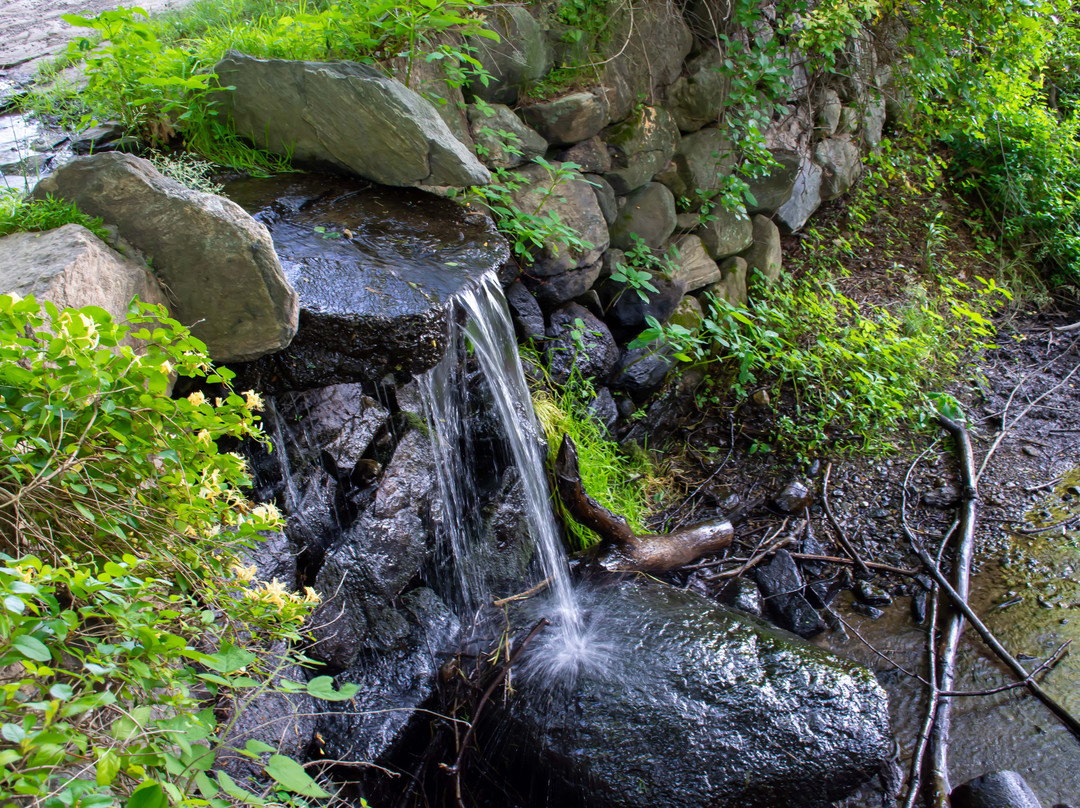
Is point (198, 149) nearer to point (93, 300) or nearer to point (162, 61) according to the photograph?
point (162, 61)

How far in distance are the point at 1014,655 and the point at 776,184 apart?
309 cm

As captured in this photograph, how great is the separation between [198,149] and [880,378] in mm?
3798

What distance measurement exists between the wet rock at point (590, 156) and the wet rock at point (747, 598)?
2251mm

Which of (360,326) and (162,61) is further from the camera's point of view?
(162,61)

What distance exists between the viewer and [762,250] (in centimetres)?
486

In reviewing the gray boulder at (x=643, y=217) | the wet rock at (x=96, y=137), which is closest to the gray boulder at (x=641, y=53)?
the gray boulder at (x=643, y=217)

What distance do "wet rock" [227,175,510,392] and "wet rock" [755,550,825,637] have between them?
6.58 ft

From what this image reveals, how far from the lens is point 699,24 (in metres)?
4.04

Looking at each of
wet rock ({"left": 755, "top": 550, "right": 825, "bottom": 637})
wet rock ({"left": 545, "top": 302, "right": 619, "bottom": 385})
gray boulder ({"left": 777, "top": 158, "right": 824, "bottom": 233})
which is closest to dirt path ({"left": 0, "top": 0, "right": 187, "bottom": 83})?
wet rock ({"left": 545, "top": 302, "right": 619, "bottom": 385})

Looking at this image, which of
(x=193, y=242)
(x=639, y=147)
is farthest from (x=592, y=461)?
(x=193, y=242)

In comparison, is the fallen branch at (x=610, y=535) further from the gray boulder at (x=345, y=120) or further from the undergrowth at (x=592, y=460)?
the gray boulder at (x=345, y=120)

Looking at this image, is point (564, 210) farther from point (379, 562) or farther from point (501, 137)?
point (379, 562)

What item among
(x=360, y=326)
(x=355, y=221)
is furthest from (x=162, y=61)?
(x=360, y=326)

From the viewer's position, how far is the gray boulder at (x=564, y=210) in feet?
11.5
